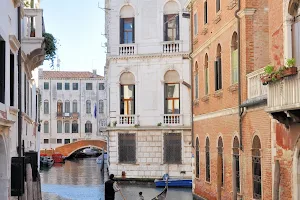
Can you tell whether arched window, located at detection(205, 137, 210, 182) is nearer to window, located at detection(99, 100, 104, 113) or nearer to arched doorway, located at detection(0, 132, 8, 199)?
arched doorway, located at detection(0, 132, 8, 199)

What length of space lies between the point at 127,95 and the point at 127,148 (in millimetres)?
2636

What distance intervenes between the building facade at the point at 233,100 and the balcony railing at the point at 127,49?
1000cm

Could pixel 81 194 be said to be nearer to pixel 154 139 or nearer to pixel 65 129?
pixel 154 139

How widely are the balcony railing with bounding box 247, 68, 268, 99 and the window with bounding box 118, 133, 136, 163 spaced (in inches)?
640

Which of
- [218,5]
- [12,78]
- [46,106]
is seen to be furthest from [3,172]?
[46,106]

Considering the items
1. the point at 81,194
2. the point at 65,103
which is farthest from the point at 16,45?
the point at 65,103

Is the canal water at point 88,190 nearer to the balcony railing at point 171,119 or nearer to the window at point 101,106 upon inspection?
the balcony railing at point 171,119

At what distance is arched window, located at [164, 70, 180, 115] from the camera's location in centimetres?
2975

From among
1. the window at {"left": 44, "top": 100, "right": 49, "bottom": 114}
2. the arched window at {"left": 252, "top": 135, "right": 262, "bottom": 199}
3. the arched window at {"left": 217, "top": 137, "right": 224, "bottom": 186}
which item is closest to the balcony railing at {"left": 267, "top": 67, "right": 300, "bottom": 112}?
the arched window at {"left": 252, "top": 135, "right": 262, "bottom": 199}

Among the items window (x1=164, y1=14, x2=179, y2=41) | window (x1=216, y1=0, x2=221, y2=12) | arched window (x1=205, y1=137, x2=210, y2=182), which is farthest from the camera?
window (x1=164, y1=14, x2=179, y2=41)

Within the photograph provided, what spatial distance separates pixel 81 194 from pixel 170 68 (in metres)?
7.89

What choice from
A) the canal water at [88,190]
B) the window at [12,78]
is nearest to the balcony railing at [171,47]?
the canal water at [88,190]

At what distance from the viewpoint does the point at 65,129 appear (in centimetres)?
6881

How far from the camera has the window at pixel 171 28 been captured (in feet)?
98.1
